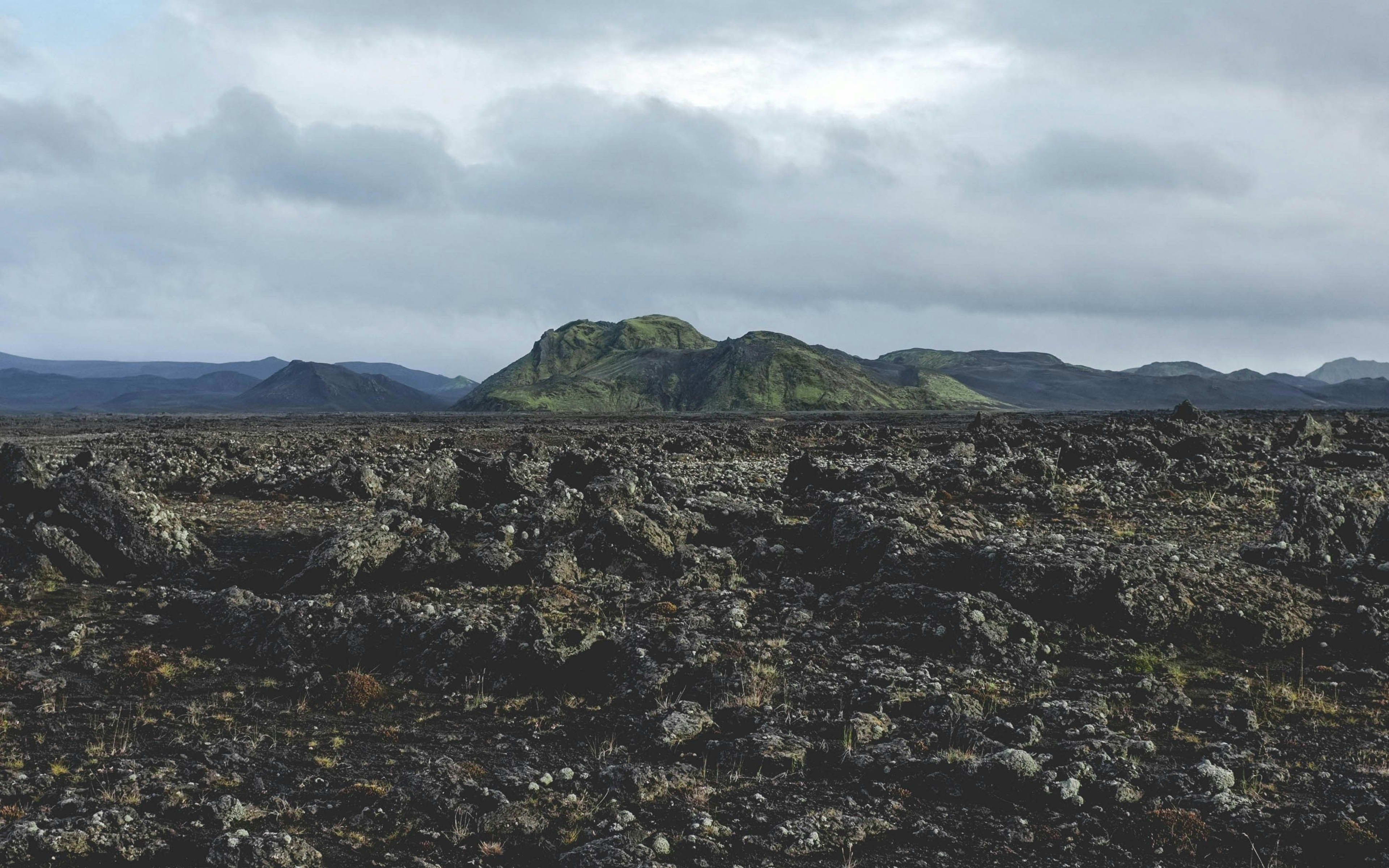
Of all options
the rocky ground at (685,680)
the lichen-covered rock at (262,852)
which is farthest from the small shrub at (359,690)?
the lichen-covered rock at (262,852)

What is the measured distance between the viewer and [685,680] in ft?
59.9

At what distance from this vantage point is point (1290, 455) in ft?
204

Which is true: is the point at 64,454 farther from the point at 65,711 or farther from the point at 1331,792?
the point at 1331,792

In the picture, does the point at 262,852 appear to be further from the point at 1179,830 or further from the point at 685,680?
the point at 1179,830

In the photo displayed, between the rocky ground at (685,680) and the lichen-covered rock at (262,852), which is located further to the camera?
the rocky ground at (685,680)

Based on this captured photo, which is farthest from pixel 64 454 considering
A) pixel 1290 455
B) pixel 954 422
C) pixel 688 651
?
pixel 954 422

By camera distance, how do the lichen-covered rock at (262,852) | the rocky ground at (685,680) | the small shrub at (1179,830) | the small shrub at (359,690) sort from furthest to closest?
the small shrub at (359,690) → the rocky ground at (685,680) → the small shrub at (1179,830) → the lichen-covered rock at (262,852)

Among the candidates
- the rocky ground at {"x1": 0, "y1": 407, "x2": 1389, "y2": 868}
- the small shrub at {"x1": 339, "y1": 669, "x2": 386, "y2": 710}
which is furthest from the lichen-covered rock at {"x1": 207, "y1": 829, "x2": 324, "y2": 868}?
the small shrub at {"x1": 339, "y1": 669, "x2": 386, "y2": 710}

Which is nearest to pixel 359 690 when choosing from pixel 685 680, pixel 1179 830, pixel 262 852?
pixel 685 680

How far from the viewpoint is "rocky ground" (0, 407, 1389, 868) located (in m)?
12.4

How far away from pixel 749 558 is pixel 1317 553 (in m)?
18.0

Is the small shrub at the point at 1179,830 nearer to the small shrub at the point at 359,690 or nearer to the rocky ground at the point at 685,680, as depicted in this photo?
the rocky ground at the point at 685,680

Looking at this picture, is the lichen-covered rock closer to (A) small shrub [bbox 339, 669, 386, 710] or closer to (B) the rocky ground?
(B) the rocky ground

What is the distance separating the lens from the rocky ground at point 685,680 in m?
12.4
